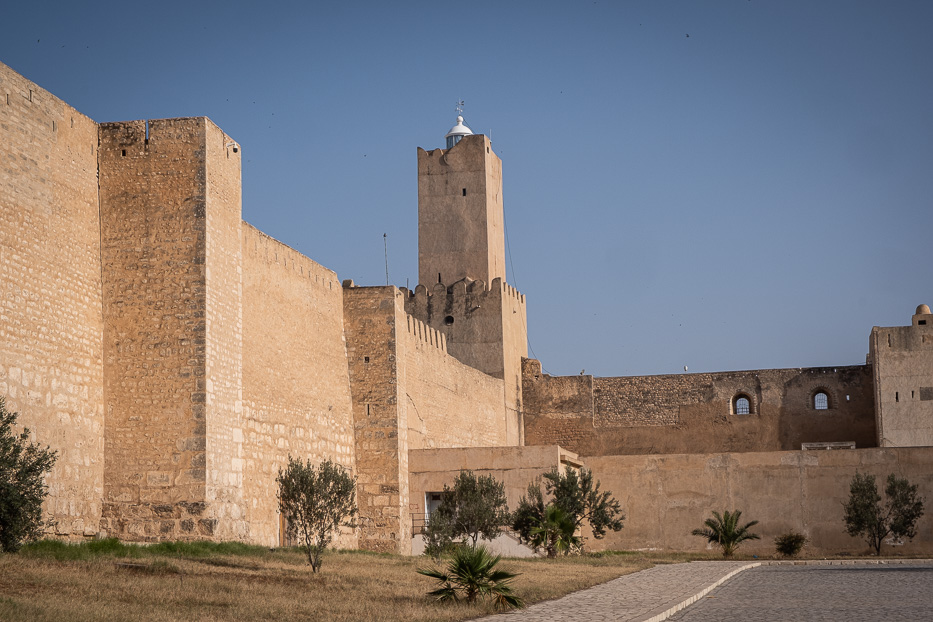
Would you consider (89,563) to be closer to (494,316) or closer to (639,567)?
(639,567)

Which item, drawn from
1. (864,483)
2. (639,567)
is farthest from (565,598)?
(864,483)

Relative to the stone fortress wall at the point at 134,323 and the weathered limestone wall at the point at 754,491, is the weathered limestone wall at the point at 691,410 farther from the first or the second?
the stone fortress wall at the point at 134,323

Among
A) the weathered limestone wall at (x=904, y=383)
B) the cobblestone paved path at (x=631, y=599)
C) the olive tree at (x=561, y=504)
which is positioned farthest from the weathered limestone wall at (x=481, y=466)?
the weathered limestone wall at (x=904, y=383)

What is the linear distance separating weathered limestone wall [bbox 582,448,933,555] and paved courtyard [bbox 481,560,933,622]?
701cm

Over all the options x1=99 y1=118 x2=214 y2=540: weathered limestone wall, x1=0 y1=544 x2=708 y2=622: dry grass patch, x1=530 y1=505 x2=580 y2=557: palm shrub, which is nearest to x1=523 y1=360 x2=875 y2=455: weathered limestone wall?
x1=530 y1=505 x2=580 y2=557: palm shrub

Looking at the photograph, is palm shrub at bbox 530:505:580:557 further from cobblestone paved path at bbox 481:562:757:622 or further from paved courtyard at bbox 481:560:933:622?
cobblestone paved path at bbox 481:562:757:622

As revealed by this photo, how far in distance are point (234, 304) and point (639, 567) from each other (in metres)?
7.75

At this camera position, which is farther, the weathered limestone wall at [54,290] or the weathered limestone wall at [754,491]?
the weathered limestone wall at [754,491]

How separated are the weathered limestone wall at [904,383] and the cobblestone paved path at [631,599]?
52.9ft

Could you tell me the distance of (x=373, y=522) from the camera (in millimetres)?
20406

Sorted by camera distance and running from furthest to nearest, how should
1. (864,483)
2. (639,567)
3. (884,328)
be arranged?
1. (884,328)
2. (864,483)
3. (639,567)

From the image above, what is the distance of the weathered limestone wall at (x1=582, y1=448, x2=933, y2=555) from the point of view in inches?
969

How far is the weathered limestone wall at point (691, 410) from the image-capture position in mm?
33031

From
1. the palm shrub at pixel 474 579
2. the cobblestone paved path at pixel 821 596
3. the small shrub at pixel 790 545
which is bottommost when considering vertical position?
the small shrub at pixel 790 545
